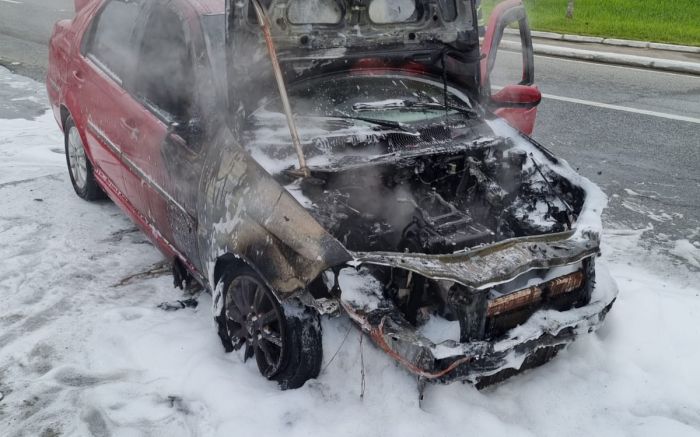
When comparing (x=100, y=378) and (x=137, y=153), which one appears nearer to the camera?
(x=100, y=378)

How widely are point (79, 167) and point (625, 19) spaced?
11522 millimetres

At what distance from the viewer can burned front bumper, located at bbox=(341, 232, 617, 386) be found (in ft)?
9.21

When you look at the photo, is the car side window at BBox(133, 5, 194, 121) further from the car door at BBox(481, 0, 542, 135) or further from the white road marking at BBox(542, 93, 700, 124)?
the white road marking at BBox(542, 93, 700, 124)

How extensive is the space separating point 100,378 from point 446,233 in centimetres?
187

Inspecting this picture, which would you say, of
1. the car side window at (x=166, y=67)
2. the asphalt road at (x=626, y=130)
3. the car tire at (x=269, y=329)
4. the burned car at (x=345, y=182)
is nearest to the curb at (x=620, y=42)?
the asphalt road at (x=626, y=130)

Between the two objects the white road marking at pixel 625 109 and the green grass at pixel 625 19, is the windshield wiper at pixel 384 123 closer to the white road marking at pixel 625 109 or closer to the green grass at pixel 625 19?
the white road marking at pixel 625 109

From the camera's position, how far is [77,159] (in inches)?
210

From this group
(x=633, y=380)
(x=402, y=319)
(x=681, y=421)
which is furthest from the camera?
(x=633, y=380)

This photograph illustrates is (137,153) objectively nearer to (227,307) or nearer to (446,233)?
(227,307)

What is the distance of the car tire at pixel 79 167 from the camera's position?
5.18 metres

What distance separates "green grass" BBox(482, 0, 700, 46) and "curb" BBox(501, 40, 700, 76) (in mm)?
1247

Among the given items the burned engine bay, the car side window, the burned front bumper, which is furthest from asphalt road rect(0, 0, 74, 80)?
the burned front bumper

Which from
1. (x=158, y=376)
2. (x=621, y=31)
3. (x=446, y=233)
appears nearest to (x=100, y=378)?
(x=158, y=376)

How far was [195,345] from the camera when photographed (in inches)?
145
